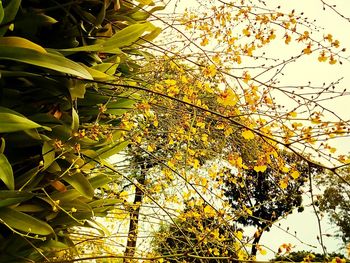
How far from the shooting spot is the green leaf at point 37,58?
5.59 feet

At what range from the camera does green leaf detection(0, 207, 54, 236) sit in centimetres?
182

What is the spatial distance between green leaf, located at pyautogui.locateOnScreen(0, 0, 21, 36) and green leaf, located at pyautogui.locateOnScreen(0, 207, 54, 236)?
0.70m

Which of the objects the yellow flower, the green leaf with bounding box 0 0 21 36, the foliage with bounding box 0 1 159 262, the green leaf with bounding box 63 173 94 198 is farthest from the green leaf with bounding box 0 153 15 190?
the yellow flower

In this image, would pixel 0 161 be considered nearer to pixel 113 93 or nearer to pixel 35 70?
pixel 35 70

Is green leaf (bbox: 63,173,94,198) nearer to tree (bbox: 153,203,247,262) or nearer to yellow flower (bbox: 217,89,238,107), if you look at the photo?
tree (bbox: 153,203,247,262)

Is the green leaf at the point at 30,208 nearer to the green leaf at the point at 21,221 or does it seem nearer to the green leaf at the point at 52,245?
the green leaf at the point at 21,221

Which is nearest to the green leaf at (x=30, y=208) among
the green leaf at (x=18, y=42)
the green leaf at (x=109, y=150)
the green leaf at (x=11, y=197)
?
the green leaf at (x=11, y=197)

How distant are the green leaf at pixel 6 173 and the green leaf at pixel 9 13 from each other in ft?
1.60

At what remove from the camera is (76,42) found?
2045 mm

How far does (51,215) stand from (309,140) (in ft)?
3.83

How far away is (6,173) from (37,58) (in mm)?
452

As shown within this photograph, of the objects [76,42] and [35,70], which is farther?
[76,42]

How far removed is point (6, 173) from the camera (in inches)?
69.1

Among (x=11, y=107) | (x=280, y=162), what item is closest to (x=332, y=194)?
(x=280, y=162)
